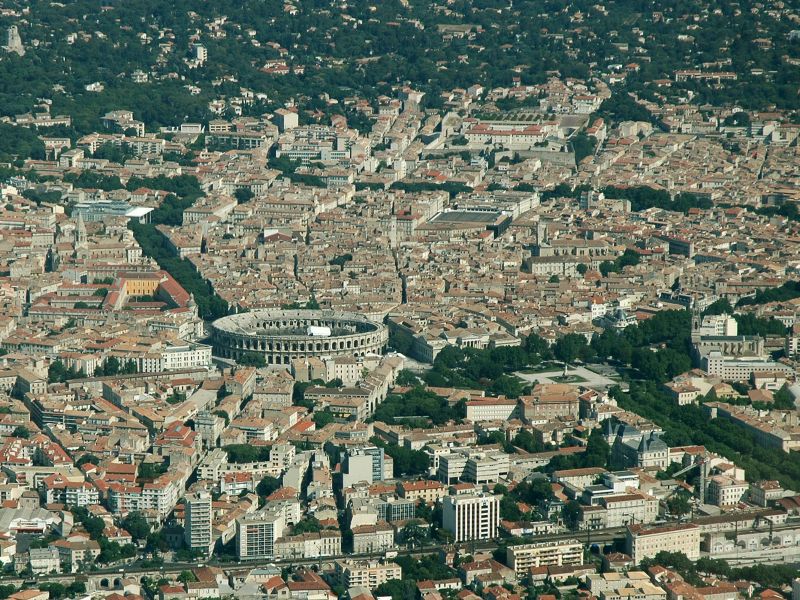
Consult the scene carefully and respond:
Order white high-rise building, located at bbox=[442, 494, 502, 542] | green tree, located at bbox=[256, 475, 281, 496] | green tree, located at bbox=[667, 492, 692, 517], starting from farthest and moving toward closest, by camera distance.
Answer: green tree, located at bbox=[256, 475, 281, 496] → green tree, located at bbox=[667, 492, 692, 517] → white high-rise building, located at bbox=[442, 494, 502, 542]

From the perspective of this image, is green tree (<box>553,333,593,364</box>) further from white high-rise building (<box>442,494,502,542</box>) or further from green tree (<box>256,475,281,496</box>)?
white high-rise building (<box>442,494,502,542</box>)

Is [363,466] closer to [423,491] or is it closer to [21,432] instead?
[423,491]

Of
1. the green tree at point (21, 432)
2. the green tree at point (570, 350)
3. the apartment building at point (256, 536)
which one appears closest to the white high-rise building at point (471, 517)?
the apartment building at point (256, 536)

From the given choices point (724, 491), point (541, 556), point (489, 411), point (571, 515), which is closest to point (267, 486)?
point (571, 515)

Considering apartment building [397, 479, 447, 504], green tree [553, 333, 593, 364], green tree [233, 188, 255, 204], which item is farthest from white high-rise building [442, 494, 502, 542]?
green tree [233, 188, 255, 204]

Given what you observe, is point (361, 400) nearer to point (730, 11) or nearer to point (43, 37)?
point (43, 37)

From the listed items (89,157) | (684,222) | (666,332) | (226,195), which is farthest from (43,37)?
(666,332)

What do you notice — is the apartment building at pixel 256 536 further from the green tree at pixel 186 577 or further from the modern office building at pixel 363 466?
the modern office building at pixel 363 466
